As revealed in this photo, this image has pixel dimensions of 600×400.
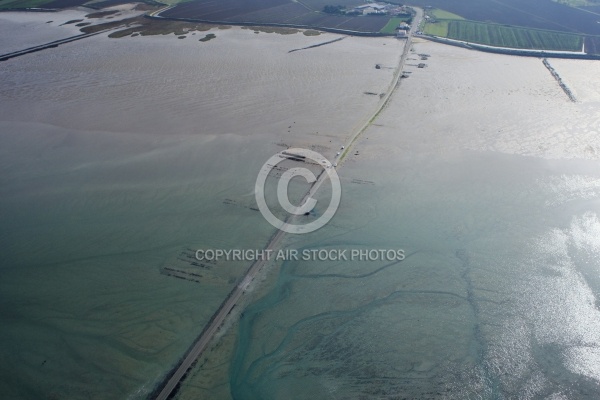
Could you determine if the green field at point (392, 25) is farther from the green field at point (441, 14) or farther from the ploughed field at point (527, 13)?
the ploughed field at point (527, 13)

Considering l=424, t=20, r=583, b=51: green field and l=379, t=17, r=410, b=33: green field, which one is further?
l=379, t=17, r=410, b=33: green field

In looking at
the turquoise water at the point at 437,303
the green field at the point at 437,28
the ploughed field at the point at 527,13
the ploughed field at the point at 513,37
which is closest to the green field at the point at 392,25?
the green field at the point at 437,28

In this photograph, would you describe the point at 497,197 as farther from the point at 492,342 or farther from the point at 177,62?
the point at 177,62

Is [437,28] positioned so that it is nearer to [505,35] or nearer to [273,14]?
[505,35]

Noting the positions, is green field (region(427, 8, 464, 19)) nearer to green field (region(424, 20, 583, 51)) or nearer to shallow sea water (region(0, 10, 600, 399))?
green field (region(424, 20, 583, 51))

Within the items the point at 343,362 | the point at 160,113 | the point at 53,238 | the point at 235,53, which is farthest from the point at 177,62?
the point at 343,362

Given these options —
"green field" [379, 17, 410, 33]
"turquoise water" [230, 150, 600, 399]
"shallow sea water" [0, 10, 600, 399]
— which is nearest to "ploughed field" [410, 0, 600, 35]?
"green field" [379, 17, 410, 33]
